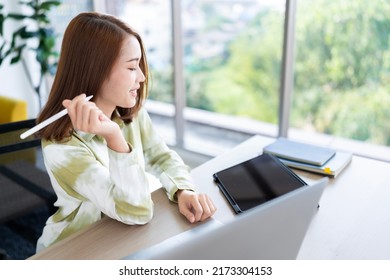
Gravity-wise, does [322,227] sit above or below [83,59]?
below

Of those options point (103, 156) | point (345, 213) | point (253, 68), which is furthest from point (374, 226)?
point (253, 68)

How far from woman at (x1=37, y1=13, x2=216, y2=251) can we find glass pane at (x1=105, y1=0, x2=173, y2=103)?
1.83 metres

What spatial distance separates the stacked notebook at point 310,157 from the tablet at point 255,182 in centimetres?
12

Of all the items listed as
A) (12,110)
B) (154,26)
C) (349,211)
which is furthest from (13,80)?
(349,211)

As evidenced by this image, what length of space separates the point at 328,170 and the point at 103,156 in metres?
0.69

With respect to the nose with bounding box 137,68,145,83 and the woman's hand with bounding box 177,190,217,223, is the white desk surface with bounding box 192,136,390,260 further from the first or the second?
the nose with bounding box 137,68,145,83

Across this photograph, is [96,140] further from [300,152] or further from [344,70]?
[344,70]

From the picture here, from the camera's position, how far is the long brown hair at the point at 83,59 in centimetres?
93

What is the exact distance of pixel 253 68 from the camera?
146 inches

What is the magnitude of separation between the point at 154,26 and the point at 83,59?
210 centimetres

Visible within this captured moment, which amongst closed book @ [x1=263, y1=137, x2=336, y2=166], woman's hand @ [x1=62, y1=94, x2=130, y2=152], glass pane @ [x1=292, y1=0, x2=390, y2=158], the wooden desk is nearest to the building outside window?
glass pane @ [x1=292, y1=0, x2=390, y2=158]

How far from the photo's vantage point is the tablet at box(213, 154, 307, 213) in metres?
1.04

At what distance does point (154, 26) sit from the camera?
115 inches

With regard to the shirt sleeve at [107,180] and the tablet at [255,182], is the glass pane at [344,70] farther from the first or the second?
the shirt sleeve at [107,180]
